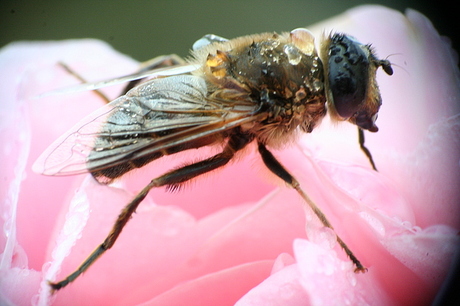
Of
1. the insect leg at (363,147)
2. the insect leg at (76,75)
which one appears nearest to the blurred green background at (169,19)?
the insect leg at (76,75)

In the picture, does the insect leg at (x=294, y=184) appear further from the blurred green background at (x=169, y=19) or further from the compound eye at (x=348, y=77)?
the blurred green background at (x=169, y=19)

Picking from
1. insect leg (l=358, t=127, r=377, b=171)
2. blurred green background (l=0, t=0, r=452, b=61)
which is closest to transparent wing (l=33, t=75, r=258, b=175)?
insect leg (l=358, t=127, r=377, b=171)

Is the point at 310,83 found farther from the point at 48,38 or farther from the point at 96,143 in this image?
the point at 48,38

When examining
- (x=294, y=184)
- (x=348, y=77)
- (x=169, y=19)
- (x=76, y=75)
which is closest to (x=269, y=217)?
(x=294, y=184)

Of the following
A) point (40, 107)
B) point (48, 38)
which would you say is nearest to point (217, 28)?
point (48, 38)

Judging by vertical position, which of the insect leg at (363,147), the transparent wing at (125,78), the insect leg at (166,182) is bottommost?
the insect leg at (166,182)

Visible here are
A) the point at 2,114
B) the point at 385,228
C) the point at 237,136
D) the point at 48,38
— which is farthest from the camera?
the point at 48,38
